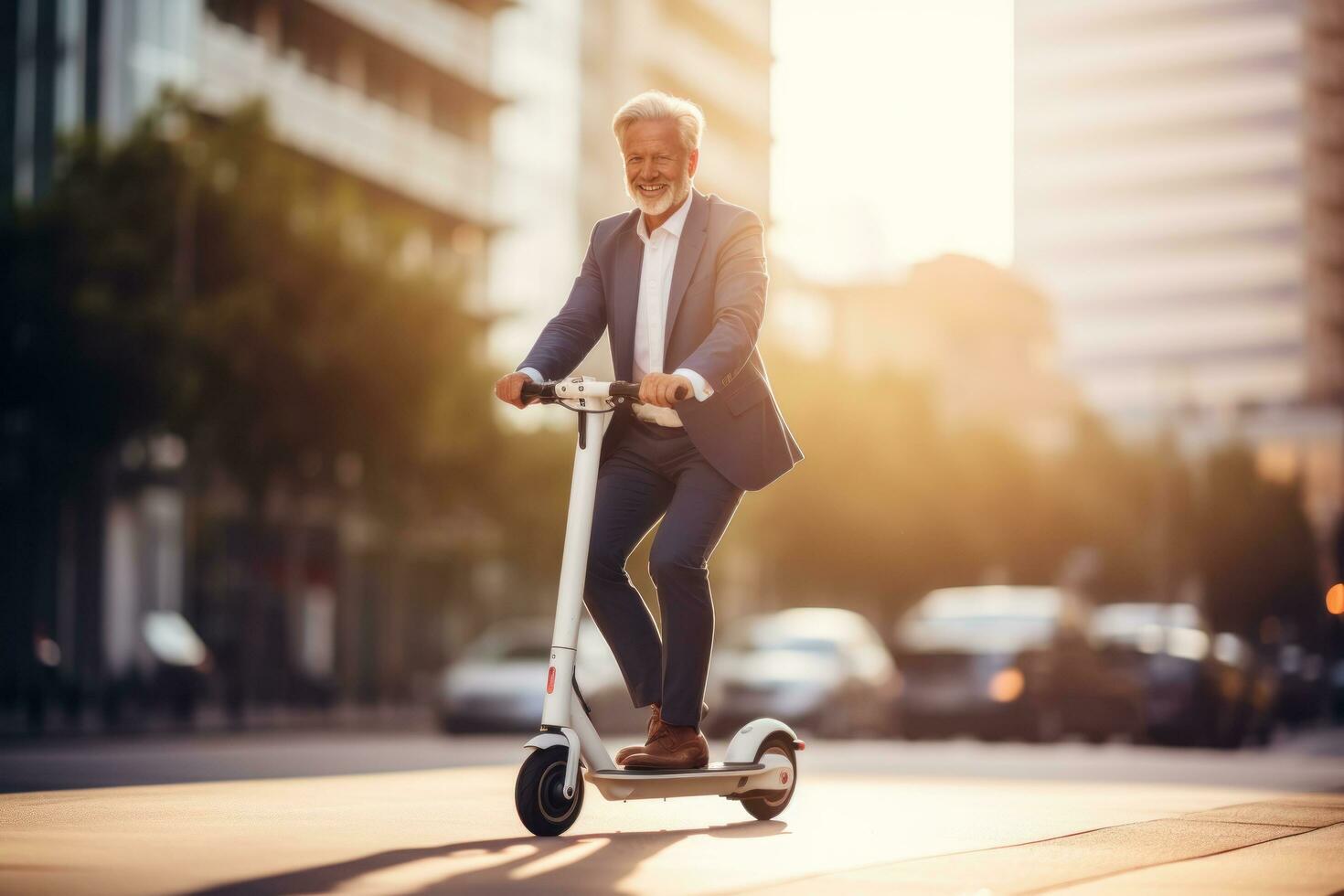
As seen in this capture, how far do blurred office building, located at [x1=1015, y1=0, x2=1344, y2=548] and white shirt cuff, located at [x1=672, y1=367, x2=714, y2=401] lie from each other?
10704 centimetres

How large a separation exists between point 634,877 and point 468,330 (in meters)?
28.1

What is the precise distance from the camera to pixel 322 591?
42.2 m

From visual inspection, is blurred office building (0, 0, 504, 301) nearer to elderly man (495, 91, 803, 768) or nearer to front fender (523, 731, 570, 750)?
elderly man (495, 91, 803, 768)

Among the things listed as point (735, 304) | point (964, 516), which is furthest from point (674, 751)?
point (964, 516)

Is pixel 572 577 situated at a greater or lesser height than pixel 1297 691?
greater

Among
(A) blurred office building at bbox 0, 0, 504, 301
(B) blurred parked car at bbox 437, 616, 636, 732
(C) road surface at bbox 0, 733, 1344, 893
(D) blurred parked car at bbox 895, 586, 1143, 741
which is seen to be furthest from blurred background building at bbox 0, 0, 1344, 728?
(C) road surface at bbox 0, 733, 1344, 893

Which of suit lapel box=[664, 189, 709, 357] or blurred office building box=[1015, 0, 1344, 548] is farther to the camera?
blurred office building box=[1015, 0, 1344, 548]

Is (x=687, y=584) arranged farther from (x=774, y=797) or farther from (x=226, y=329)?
(x=226, y=329)

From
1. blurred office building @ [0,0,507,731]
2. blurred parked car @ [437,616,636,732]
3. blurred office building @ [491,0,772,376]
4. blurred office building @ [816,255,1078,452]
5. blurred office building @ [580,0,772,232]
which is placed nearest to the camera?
blurred parked car @ [437,616,636,732]

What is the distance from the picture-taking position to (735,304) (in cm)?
619

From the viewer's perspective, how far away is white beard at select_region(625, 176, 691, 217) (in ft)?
20.5

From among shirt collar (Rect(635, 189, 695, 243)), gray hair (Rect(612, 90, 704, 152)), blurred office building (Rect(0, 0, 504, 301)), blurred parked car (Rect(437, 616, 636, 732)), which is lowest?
blurred parked car (Rect(437, 616, 636, 732))

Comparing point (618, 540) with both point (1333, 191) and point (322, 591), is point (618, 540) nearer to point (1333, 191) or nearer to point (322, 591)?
point (322, 591)

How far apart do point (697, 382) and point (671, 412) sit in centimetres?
34
